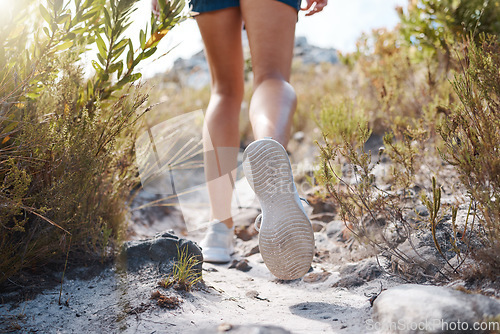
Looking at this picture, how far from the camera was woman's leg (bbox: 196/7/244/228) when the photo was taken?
1.99 m

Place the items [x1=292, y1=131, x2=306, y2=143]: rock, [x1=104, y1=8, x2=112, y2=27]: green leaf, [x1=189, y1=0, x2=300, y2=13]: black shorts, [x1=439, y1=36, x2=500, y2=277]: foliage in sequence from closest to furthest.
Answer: [x1=439, y1=36, x2=500, y2=277]: foliage → [x1=104, y1=8, x2=112, y2=27]: green leaf → [x1=189, y1=0, x2=300, y2=13]: black shorts → [x1=292, y1=131, x2=306, y2=143]: rock

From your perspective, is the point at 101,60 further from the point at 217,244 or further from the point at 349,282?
the point at 349,282

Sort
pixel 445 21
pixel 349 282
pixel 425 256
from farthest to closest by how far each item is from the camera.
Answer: pixel 445 21
pixel 349 282
pixel 425 256

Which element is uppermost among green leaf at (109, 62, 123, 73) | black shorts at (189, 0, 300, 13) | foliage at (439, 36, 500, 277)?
black shorts at (189, 0, 300, 13)

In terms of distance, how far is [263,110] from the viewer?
1.69 metres

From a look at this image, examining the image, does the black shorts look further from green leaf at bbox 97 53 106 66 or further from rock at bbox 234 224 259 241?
rock at bbox 234 224 259 241

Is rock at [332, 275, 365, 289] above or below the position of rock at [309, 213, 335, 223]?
below

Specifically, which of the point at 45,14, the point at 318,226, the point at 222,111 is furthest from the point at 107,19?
the point at 318,226

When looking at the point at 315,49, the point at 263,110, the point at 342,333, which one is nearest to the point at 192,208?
the point at 263,110

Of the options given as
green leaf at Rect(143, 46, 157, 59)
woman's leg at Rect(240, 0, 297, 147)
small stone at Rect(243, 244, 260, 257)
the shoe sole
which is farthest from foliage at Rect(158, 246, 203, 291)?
green leaf at Rect(143, 46, 157, 59)

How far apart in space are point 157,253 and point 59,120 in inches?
27.5

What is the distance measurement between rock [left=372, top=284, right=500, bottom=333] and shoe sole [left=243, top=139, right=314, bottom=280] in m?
0.41

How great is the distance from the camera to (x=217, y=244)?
219 cm

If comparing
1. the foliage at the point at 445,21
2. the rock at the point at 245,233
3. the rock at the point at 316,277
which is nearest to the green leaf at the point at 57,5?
the rock at the point at 316,277
